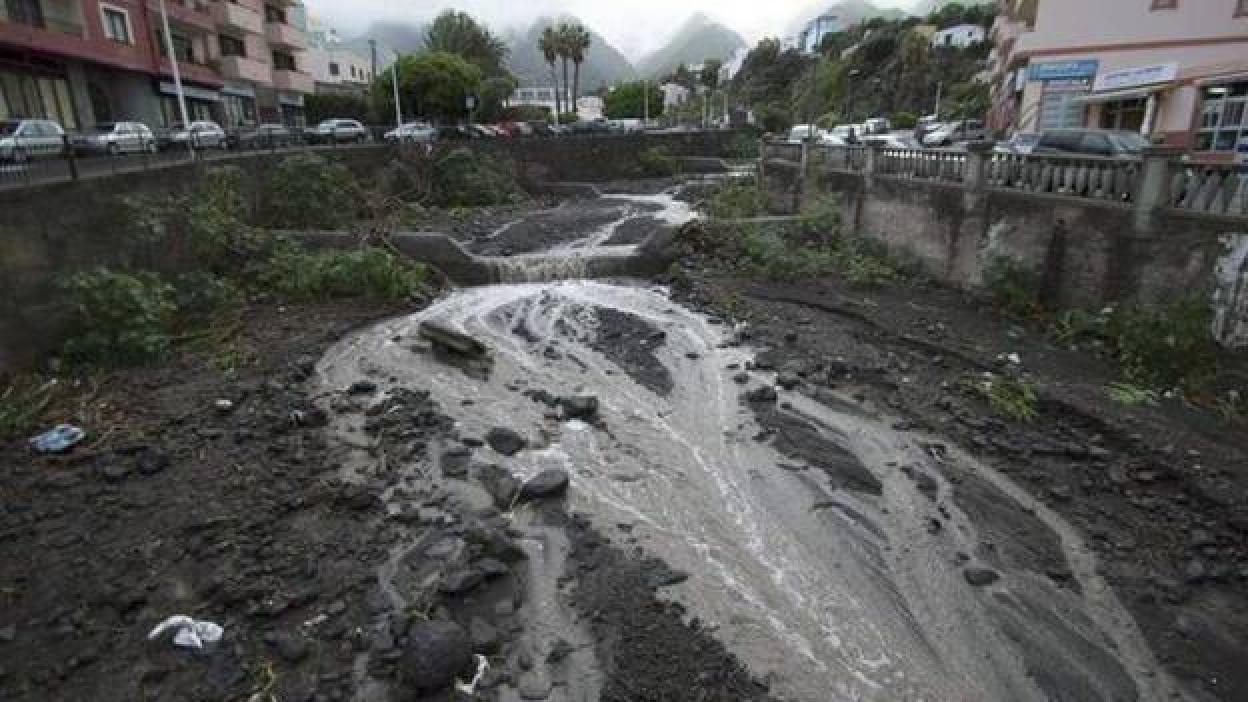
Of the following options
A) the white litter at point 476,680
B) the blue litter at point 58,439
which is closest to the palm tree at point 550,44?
the blue litter at point 58,439

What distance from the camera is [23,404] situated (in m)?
10.4

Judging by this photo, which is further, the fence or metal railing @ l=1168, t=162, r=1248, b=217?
the fence

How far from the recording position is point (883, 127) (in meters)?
46.2

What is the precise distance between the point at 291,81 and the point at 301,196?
28519 mm

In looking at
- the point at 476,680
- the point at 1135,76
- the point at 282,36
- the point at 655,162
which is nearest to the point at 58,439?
the point at 476,680

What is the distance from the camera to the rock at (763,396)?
11452 millimetres

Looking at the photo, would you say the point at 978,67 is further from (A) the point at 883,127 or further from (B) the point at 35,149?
(B) the point at 35,149

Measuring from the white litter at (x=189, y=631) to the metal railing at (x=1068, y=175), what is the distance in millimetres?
14598

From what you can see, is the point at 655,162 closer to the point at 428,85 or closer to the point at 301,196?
the point at 428,85

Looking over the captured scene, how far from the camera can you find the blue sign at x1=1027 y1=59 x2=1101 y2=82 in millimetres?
25550

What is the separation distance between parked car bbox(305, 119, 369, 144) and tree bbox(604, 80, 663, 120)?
59.2 meters

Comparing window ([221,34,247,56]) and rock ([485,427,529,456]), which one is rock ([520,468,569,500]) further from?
window ([221,34,247,56])

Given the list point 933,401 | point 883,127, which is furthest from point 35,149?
point 883,127

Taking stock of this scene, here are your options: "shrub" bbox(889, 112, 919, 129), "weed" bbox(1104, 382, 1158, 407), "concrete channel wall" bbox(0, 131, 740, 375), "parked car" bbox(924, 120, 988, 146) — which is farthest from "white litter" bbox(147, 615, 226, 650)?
"shrub" bbox(889, 112, 919, 129)
